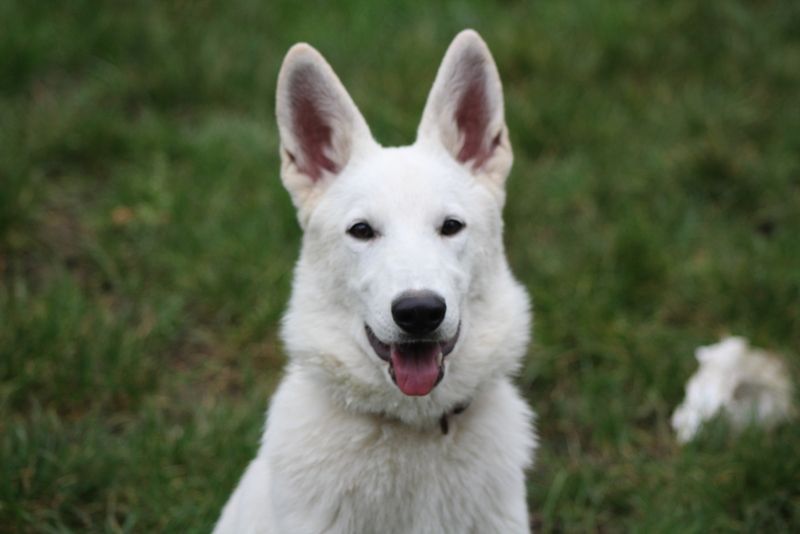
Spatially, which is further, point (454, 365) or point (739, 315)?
point (739, 315)

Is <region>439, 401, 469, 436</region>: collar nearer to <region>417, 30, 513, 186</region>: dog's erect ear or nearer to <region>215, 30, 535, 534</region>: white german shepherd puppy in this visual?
<region>215, 30, 535, 534</region>: white german shepherd puppy

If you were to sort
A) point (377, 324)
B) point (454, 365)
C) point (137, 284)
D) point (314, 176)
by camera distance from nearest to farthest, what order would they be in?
point (377, 324) < point (454, 365) < point (314, 176) < point (137, 284)

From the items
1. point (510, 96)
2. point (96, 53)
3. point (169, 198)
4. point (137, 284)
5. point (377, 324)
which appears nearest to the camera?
point (377, 324)

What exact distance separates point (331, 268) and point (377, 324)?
0.39 meters

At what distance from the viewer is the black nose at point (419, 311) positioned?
2.89 m

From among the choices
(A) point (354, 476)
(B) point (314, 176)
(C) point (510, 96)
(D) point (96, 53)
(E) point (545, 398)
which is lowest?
(A) point (354, 476)

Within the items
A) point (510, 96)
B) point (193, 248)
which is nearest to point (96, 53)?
point (193, 248)

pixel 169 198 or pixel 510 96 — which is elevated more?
pixel 510 96

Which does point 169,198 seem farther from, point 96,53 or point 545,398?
point 545,398

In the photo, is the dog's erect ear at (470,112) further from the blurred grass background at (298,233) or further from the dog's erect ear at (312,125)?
the blurred grass background at (298,233)

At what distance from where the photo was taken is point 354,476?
10.3 feet

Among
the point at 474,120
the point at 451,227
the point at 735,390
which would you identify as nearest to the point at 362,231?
the point at 451,227

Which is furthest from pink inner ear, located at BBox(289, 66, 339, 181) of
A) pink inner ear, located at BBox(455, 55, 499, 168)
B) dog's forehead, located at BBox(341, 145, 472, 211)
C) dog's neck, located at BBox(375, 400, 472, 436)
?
dog's neck, located at BBox(375, 400, 472, 436)

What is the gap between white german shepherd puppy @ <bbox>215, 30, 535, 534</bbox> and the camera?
3.09m
